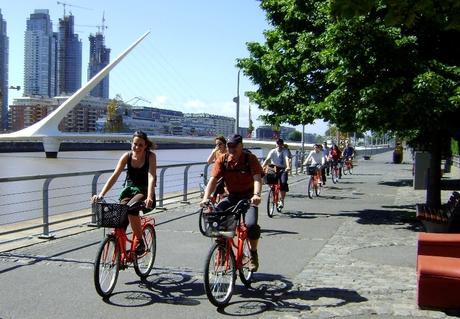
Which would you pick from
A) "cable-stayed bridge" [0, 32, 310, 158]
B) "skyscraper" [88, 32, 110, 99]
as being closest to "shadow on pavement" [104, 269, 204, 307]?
"cable-stayed bridge" [0, 32, 310, 158]

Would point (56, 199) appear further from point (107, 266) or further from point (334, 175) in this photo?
point (107, 266)

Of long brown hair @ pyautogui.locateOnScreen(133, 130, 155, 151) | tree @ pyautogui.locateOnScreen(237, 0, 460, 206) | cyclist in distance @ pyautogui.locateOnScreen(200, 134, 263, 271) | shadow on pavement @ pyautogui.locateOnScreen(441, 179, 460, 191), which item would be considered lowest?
shadow on pavement @ pyautogui.locateOnScreen(441, 179, 460, 191)

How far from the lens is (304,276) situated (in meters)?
7.02

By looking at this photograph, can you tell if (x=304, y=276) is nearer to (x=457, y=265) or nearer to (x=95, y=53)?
(x=457, y=265)

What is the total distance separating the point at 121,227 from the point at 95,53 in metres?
184

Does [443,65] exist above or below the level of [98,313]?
above

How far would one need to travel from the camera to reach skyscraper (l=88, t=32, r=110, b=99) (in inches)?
7037

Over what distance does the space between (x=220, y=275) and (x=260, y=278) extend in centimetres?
133

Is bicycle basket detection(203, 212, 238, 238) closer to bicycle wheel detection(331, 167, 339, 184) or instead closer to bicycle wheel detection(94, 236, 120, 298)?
bicycle wheel detection(94, 236, 120, 298)

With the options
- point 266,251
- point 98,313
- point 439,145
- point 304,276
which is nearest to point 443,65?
point 439,145

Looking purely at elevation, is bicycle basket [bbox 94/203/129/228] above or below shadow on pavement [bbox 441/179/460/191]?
above

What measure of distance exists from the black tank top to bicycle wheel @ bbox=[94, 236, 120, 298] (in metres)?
0.72

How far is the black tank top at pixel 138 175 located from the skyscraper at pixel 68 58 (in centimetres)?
16849

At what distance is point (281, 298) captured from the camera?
6.04 meters
